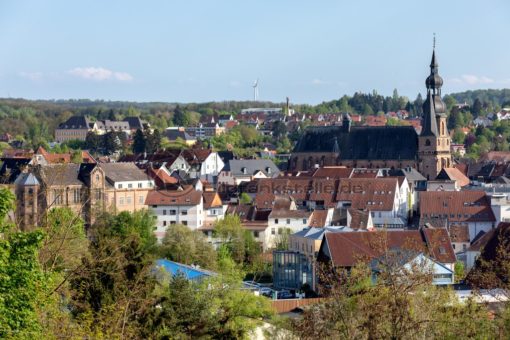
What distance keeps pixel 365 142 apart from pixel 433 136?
24.1ft

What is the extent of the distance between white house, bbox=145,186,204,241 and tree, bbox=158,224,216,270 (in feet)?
24.4

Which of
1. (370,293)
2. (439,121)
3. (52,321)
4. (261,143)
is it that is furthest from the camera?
(261,143)

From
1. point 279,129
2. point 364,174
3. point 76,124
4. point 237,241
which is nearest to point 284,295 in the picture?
point 237,241

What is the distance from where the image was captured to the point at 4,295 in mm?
15922

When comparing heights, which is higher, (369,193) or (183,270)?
(369,193)

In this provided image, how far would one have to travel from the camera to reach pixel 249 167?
332 ft

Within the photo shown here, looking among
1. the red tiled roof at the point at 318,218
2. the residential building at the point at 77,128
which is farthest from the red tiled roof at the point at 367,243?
the residential building at the point at 77,128

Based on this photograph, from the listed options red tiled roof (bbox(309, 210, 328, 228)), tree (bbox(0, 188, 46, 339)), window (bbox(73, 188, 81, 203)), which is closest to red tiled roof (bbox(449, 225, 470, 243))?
red tiled roof (bbox(309, 210, 328, 228))

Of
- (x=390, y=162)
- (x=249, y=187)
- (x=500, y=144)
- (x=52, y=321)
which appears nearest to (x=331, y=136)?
(x=390, y=162)

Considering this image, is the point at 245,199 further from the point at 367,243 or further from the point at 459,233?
the point at 367,243

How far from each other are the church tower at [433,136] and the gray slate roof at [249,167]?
490 inches

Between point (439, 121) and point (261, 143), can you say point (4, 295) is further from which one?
point (261, 143)

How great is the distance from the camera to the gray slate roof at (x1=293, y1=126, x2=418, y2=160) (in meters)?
100

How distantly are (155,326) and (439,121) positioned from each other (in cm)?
7594
